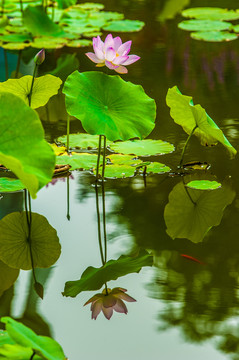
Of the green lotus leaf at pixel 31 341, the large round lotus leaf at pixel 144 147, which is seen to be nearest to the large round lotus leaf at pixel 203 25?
the large round lotus leaf at pixel 144 147

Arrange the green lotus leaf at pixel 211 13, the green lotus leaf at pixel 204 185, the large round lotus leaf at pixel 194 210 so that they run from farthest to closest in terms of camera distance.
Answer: the green lotus leaf at pixel 211 13 < the green lotus leaf at pixel 204 185 < the large round lotus leaf at pixel 194 210

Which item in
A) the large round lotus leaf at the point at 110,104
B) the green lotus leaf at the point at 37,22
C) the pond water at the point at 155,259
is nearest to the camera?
the pond water at the point at 155,259

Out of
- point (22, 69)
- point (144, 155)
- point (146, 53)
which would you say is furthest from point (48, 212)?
point (146, 53)

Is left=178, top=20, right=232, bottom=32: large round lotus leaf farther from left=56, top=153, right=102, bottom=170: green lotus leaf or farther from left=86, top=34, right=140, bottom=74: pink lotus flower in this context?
left=86, top=34, right=140, bottom=74: pink lotus flower

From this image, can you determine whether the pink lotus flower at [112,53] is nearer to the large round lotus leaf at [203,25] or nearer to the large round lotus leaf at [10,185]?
the large round lotus leaf at [10,185]

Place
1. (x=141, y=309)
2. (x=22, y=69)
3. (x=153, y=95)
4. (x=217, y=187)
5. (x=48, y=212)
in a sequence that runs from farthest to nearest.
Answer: (x=22, y=69) < (x=153, y=95) < (x=217, y=187) < (x=48, y=212) < (x=141, y=309)

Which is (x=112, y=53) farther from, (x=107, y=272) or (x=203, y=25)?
(x=203, y=25)

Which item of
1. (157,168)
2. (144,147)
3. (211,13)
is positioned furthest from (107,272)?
(211,13)

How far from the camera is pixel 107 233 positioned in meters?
1.55

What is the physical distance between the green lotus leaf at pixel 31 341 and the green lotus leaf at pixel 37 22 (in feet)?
8.73

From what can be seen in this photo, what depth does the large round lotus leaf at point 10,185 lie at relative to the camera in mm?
1751

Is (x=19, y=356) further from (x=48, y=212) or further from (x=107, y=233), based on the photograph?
(x=48, y=212)

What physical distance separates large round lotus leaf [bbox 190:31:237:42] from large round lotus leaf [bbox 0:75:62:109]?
1.91m

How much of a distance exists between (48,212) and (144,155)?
1.45 feet
